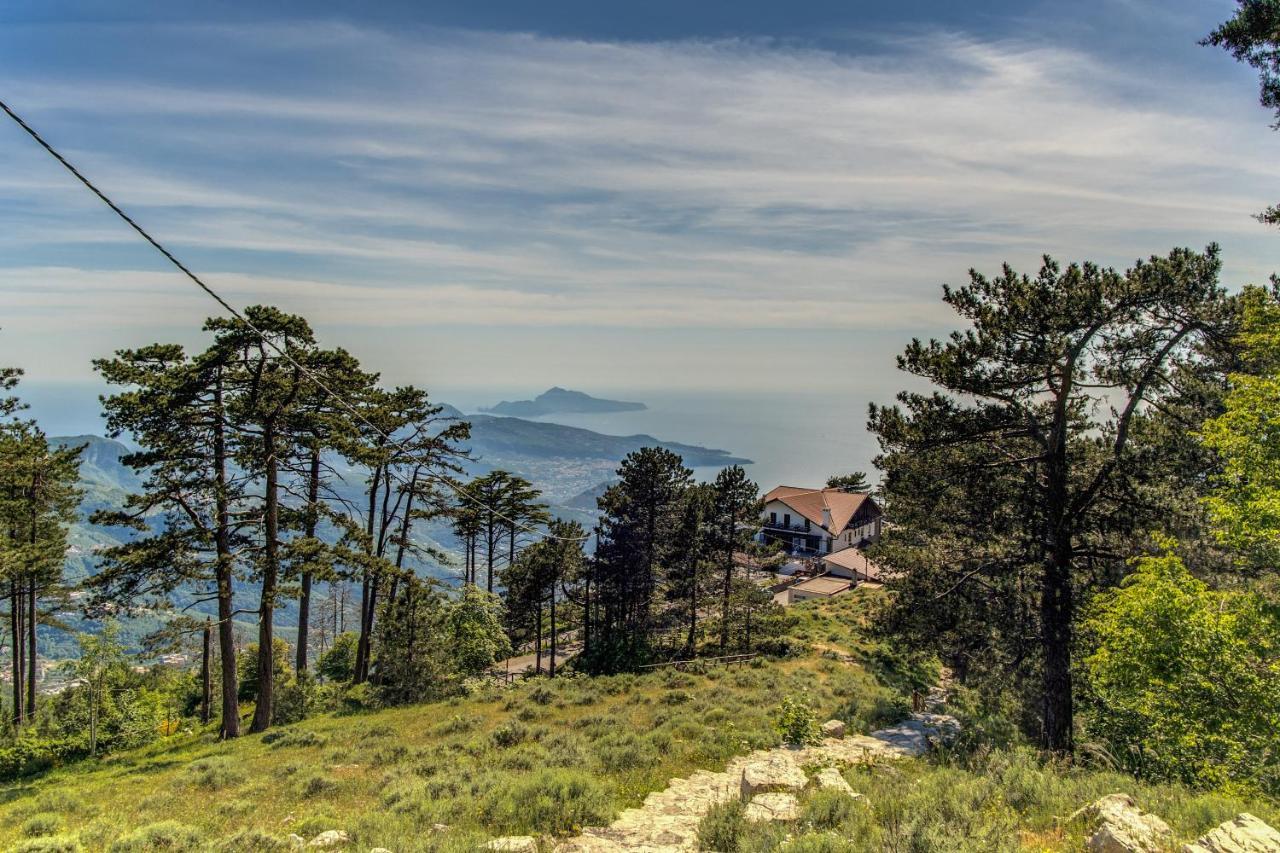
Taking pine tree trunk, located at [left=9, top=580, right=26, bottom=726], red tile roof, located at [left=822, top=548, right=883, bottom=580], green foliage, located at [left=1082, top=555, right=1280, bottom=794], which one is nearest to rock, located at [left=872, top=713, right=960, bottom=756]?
green foliage, located at [left=1082, top=555, right=1280, bottom=794]

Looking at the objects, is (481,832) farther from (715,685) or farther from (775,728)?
(715,685)

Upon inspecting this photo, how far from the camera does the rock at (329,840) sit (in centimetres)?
796

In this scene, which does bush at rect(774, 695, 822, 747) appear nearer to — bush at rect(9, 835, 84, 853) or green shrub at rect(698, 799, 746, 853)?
green shrub at rect(698, 799, 746, 853)

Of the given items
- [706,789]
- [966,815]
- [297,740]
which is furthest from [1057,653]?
[297,740]

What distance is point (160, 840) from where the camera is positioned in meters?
8.12

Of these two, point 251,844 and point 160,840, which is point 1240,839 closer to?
point 251,844

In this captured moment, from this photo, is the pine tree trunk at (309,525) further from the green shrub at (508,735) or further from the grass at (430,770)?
the green shrub at (508,735)

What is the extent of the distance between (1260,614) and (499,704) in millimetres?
18944

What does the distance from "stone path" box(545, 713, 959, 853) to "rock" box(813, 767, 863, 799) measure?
292 mm

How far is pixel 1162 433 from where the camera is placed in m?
13.4

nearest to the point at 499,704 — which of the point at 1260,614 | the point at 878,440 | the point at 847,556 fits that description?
the point at 878,440

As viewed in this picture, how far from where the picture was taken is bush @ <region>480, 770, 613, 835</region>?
29.0 feet

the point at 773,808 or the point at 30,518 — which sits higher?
the point at 30,518

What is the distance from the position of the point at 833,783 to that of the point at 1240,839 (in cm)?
474
